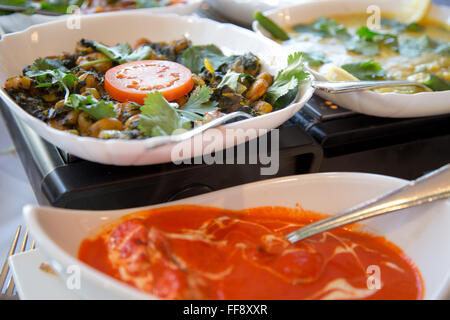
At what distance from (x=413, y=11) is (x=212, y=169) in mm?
1442

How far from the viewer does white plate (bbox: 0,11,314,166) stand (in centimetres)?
86

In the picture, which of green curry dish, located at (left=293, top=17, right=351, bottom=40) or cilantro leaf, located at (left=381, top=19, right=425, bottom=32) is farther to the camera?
cilantro leaf, located at (left=381, top=19, right=425, bottom=32)

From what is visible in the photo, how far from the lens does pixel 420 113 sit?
4.00 feet

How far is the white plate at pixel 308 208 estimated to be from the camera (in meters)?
0.73

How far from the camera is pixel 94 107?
993mm

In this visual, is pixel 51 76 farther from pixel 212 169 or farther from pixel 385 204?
pixel 385 204

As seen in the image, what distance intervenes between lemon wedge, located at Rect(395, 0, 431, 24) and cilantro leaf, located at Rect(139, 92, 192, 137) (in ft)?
4.66

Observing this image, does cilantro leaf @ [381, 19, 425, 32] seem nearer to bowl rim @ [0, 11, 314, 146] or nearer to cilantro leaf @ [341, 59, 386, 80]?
cilantro leaf @ [341, 59, 386, 80]

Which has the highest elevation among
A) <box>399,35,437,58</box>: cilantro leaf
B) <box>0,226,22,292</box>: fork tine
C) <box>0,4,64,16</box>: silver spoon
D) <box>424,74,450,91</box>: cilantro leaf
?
<box>0,4,64,16</box>: silver spoon

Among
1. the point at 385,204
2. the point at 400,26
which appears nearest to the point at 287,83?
the point at 385,204

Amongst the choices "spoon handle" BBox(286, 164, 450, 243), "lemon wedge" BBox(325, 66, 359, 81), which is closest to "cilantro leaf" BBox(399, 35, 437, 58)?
"lemon wedge" BBox(325, 66, 359, 81)

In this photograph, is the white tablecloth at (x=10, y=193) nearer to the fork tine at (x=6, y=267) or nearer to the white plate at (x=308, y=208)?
the fork tine at (x=6, y=267)

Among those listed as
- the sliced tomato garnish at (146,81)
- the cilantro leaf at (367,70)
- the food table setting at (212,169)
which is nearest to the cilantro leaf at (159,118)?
the food table setting at (212,169)
